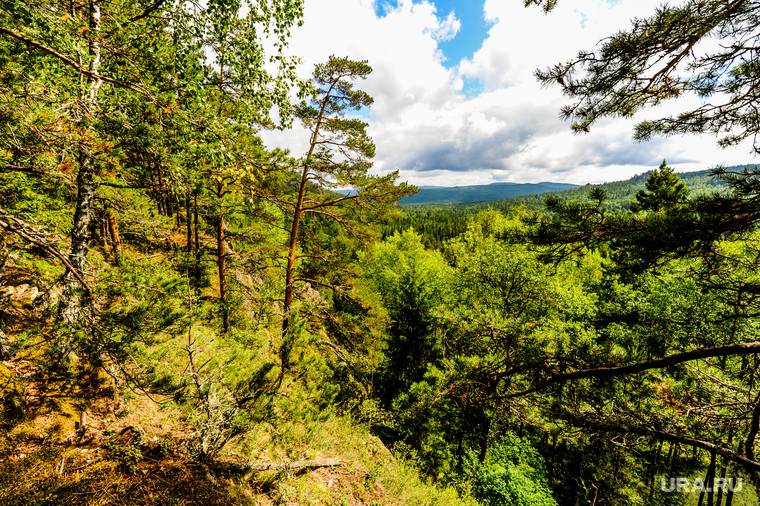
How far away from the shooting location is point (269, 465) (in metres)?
4.94

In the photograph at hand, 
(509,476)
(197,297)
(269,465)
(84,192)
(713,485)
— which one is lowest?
(509,476)

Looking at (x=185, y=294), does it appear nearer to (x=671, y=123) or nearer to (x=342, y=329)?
(x=342, y=329)

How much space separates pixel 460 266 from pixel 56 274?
14382 mm

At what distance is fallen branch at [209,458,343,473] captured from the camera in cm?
421

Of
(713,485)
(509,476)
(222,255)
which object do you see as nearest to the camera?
(713,485)

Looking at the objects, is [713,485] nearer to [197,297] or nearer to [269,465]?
[269,465]

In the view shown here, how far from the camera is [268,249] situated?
1009 centimetres

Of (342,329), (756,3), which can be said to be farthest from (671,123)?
(342,329)

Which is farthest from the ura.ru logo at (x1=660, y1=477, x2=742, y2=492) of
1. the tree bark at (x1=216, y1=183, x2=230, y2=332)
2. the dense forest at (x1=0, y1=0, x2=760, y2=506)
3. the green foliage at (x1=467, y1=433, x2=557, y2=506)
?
the tree bark at (x1=216, y1=183, x2=230, y2=332)

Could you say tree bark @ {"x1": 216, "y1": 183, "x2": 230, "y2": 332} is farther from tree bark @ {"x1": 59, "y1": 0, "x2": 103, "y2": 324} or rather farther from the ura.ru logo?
the ura.ru logo

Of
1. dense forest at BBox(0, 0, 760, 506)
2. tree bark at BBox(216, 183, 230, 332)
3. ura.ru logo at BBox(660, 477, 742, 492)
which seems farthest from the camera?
tree bark at BBox(216, 183, 230, 332)

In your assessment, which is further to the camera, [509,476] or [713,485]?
[509,476]

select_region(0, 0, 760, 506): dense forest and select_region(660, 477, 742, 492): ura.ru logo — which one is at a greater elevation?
select_region(0, 0, 760, 506): dense forest

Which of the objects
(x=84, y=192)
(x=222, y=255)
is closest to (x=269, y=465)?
(x=84, y=192)
